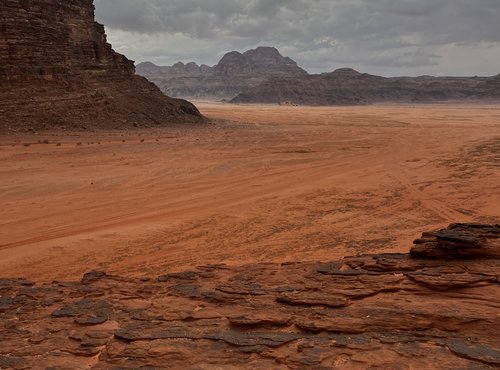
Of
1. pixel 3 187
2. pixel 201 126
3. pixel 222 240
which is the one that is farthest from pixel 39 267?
pixel 201 126

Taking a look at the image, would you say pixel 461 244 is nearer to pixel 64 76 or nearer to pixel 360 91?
pixel 64 76

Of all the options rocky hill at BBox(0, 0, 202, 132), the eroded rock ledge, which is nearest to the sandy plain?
the eroded rock ledge

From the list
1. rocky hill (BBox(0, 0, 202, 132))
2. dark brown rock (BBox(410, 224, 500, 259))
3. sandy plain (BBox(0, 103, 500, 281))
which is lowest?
sandy plain (BBox(0, 103, 500, 281))

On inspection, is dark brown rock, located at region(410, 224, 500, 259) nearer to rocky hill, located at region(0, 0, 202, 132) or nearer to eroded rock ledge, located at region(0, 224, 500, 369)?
eroded rock ledge, located at region(0, 224, 500, 369)

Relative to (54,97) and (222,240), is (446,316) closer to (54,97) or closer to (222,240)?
(222,240)

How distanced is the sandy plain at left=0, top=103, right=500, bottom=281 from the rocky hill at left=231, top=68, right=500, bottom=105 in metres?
101

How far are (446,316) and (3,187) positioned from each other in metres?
14.0

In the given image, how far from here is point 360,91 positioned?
129 meters

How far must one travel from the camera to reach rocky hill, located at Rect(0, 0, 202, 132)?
1125 inches

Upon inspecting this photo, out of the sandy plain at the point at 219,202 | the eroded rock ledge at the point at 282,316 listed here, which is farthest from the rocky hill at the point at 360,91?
the eroded rock ledge at the point at 282,316

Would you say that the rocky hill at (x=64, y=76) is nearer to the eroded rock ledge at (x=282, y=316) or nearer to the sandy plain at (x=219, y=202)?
the sandy plain at (x=219, y=202)

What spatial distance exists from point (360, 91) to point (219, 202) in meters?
124

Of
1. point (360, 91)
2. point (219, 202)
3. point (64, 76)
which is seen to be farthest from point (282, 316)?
point (360, 91)

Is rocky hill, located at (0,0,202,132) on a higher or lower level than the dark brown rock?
higher
